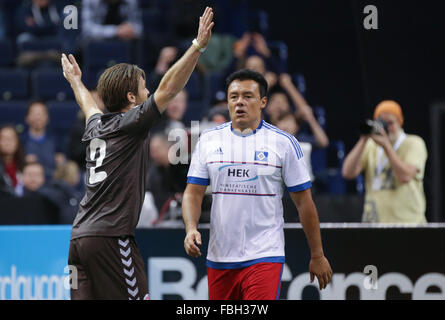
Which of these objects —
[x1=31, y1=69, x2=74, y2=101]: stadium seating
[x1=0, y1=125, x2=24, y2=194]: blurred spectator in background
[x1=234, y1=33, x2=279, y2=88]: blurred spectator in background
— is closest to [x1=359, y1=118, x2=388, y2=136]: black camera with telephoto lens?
[x1=234, y1=33, x2=279, y2=88]: blurred spectator in background

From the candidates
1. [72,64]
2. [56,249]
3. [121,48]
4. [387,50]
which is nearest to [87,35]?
[121,48]

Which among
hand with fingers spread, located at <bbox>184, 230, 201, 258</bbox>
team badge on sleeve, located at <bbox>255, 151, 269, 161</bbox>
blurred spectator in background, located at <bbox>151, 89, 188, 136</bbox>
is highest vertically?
blurred spectator in background, located at <bbox>151, 89, 188, 136</bbox>

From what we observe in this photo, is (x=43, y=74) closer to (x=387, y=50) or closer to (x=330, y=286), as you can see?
(x=387, y=50)

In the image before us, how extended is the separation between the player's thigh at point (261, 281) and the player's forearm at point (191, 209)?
1.42 feet

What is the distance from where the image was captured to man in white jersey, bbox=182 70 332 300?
4.62 meters

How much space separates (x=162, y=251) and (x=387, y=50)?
14.9 feet

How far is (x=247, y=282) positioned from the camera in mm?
4578

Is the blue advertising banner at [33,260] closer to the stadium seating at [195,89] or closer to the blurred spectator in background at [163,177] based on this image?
the blurred spectator in background at [163,177]

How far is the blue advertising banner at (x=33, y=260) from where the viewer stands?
20.7 ft

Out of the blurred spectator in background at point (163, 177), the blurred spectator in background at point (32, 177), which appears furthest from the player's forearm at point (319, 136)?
the blurred spectator in background at point (32, 177)

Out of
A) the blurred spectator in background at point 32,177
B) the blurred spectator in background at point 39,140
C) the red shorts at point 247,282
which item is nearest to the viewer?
the red shorts at point 247,282

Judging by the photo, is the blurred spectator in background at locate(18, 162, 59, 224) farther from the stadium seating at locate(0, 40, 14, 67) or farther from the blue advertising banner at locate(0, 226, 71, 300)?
the stadium seating at locate(0, 40, 14, 67)

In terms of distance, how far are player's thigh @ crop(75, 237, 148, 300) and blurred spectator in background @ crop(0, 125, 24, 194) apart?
4.26 metres

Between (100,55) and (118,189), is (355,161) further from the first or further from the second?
(100,55)
